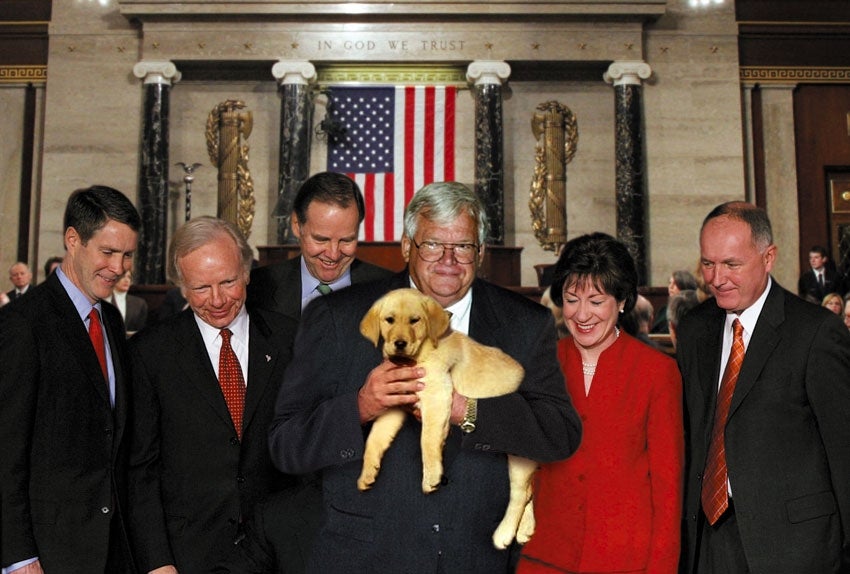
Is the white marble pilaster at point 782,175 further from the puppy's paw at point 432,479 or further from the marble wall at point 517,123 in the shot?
the puppy's paw at point 432,479

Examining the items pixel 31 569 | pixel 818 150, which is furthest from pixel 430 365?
pixel 818 150

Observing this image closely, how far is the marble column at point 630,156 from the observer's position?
1269 centimetres

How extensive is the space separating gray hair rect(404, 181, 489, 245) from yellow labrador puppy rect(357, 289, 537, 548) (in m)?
0.32

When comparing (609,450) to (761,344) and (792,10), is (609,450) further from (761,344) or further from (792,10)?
(792,10)

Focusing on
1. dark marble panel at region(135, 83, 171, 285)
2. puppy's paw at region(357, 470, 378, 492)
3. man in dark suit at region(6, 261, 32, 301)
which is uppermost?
dark marble panel at region(135, 83, 171, 285)

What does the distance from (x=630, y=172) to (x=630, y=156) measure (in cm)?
24

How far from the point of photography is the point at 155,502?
8.89ft

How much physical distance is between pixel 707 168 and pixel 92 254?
1177 cm

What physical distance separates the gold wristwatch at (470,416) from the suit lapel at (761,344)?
4.66 ft

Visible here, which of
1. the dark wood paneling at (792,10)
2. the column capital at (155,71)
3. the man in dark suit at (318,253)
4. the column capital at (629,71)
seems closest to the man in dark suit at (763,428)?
the man in dark suit at (318,253)

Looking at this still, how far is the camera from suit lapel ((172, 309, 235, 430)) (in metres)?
2.69

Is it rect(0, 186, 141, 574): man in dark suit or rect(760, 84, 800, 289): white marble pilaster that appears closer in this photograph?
rect(0, 186, 141, 574): man in dark suit

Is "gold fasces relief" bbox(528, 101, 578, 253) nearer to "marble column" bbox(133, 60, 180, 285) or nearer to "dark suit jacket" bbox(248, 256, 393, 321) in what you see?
"marble column" bbox(133, 60, 180, 285)

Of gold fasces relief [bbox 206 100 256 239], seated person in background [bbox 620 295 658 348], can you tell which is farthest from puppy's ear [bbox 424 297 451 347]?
gold fasces relief [bbox 206 100 256 239]
